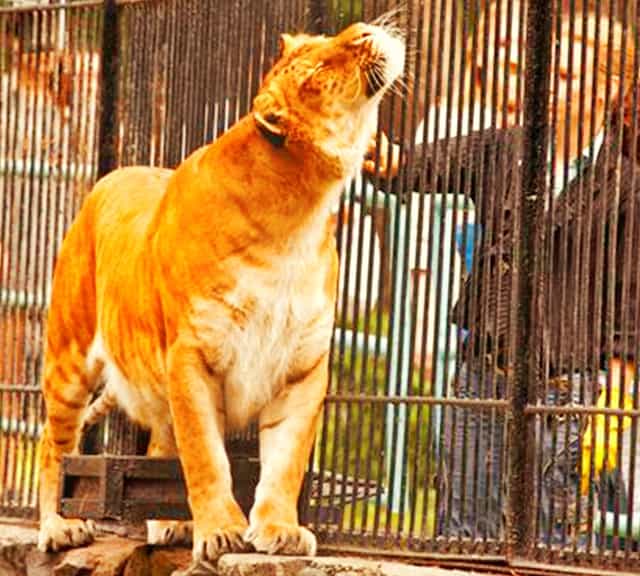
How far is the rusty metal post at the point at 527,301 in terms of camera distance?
23.0 ft

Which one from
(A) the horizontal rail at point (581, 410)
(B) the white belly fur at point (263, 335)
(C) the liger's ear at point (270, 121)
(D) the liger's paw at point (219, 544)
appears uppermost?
(C) the liger's ear at point (270, 121)

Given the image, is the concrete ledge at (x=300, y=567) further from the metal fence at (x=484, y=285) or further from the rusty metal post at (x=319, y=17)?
the rusty metal post at (x=319, y=17)

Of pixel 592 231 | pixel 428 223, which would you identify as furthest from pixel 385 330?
pixel 592 231

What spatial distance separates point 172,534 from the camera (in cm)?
780

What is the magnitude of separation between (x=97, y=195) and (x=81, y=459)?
1062mm

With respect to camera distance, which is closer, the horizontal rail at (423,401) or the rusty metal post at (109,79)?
the horizontal rail at (423,401)

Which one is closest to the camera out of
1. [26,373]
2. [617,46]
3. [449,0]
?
[617,46]

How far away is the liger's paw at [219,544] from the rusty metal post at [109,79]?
90.4 inches

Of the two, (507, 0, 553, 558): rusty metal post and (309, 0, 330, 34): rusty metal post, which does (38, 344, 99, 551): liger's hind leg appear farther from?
(507, 0, 553, 558): rusty metal post

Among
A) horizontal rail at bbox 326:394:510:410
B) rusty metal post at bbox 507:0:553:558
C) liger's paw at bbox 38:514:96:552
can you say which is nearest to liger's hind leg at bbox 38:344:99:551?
liger's paw at bbox 38:514:96:552

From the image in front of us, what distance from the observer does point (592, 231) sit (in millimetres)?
6996

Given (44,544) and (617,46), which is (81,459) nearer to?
(44,544)

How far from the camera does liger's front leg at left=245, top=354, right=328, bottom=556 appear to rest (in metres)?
6.90

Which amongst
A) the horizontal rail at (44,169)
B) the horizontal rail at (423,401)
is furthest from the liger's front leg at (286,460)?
the horizontal rail at (44,169)
